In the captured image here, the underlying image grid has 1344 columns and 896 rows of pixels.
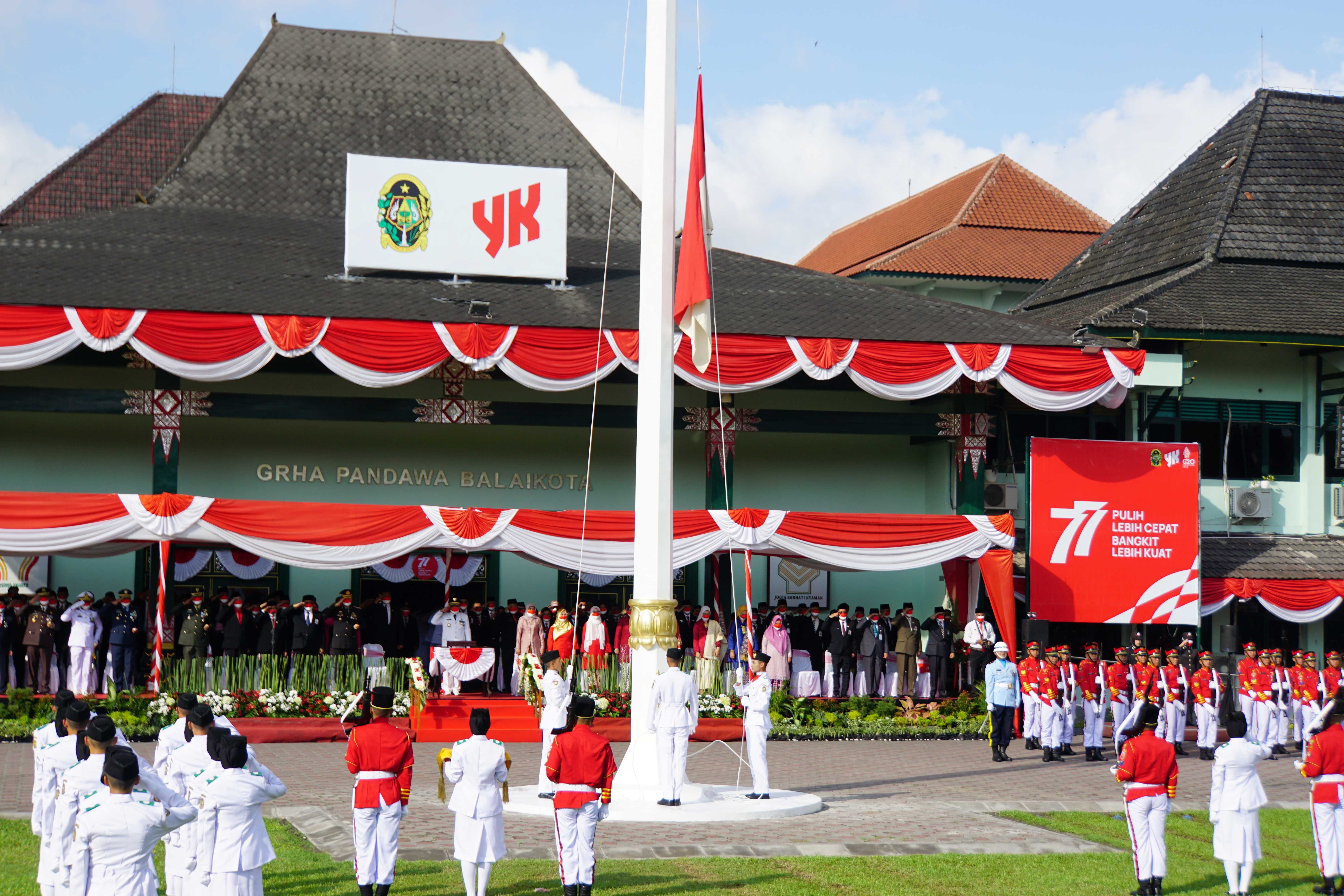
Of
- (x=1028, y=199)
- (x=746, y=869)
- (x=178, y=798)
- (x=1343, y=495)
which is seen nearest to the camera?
(x=178, y=798)

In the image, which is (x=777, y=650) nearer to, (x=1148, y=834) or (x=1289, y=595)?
(x=1289, y=595)

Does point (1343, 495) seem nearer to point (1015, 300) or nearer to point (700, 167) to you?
point (1015, 300)

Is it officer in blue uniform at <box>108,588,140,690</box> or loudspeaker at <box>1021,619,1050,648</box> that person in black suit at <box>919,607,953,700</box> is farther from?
officer in blue uniform at <box>108,588,140,690</box>

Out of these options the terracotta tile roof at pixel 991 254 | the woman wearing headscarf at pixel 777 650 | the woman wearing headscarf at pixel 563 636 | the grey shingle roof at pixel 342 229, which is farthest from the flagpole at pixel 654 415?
the terracotta tile roof at pixel 991 254

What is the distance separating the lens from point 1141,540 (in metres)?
22.7

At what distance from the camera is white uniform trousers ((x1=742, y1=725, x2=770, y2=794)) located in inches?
551

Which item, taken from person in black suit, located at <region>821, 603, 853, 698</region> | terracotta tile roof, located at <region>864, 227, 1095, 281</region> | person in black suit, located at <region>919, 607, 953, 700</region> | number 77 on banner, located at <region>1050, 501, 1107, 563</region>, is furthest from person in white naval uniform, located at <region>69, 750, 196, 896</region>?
terracotta tile roof, located at <region>864, 227, 1095, 281</region>

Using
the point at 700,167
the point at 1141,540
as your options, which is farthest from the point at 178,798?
the point at 1141,540

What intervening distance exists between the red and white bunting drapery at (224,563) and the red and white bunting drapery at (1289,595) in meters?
15.4

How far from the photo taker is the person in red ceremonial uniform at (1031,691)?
19.7m

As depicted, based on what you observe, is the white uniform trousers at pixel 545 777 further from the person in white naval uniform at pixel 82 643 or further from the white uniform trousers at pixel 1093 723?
the white uniform trousers at pixel 1093 723

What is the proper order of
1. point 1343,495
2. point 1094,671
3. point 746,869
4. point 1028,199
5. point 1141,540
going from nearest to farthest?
point 746,869
point 1094,671
point 1141,540
point 1343,495
point 1028,199

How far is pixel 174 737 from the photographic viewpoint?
416 inches

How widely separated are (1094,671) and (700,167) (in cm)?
991
